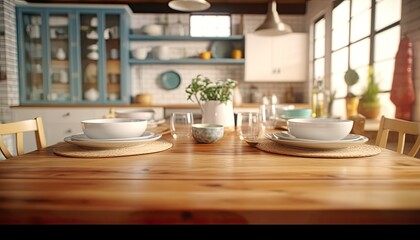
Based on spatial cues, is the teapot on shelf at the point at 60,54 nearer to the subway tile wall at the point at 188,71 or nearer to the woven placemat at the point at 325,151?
the subway tile wall at the point at 188,71

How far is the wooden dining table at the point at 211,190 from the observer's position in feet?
1.44

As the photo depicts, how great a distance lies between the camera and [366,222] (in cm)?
44

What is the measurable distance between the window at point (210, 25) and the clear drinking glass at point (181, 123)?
361 cm

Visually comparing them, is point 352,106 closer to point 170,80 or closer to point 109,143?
point 109,143

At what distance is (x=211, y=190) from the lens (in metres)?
0.52

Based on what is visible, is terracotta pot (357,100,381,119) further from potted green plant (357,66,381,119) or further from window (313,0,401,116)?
window (313,0,401,116)

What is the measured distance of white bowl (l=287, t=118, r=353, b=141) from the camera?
2.87 ft

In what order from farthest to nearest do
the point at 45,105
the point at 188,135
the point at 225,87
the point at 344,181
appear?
1. the point at 45,105
2. the point at 225,87
3. the point at 188,135
4. the point at 344,181

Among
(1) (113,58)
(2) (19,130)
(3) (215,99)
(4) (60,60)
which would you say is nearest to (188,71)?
(1) (113,58)

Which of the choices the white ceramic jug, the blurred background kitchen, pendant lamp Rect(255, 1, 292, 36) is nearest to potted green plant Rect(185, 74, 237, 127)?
pendant lamp Rect(255, 1, 292, 36)

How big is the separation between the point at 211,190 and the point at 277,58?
13.1ft

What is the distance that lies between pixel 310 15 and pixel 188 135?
372 centimetres
